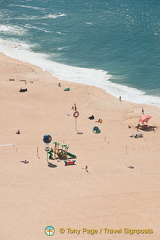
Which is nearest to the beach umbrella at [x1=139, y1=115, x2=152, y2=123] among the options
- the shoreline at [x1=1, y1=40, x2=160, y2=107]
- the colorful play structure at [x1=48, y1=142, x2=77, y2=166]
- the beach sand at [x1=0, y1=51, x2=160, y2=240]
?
the beach sand at [x1=0, y1=51, x2=160, y2=240]

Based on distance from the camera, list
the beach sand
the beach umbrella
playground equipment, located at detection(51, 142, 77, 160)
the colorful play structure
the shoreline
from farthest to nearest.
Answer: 1. the shoreline
2. the beach umbrella
3. playground equipment, located at detection(51, 142, 77, 160)
4. the colorful play structure
5. the beach sand

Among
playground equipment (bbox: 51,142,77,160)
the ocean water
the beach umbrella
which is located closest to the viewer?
playground equipment (bbox: 51,142,77,160)

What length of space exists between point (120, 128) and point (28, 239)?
2414 centimetres

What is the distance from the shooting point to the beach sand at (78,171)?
3209cm

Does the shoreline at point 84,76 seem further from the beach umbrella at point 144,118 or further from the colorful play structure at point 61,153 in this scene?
the colorful play structure at point 61,153

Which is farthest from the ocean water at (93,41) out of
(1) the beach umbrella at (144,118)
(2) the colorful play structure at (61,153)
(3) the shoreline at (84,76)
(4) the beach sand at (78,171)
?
(2) the colorful play structure at (61,153)

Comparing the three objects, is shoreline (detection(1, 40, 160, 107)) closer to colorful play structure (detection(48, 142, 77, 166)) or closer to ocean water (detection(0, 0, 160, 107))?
ocean water (detection(0, 0, 160, 107))

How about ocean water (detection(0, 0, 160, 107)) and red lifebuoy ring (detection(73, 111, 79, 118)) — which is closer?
red lifebuoy ring (detection(73, 111, 79, 118))

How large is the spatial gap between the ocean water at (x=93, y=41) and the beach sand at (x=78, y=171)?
9460 millimetres

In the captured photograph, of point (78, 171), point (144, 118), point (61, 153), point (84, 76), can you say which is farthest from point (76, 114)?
point (84, 76)

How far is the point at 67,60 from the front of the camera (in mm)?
79312

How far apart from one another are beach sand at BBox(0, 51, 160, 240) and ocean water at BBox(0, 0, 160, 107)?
946cm

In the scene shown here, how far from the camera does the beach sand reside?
32094mm

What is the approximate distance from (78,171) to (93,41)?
2124 inches
